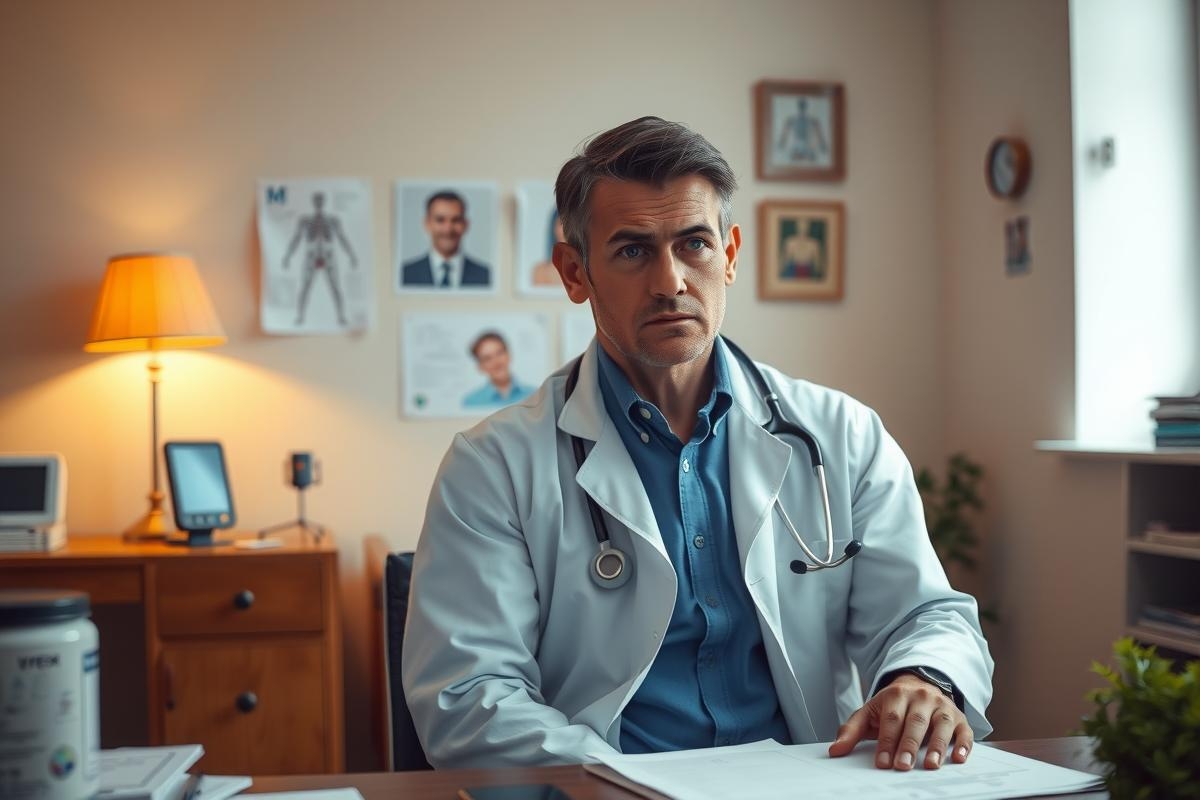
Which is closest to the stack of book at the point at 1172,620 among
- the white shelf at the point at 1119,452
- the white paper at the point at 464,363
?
the white shelf at the point at 1119,452

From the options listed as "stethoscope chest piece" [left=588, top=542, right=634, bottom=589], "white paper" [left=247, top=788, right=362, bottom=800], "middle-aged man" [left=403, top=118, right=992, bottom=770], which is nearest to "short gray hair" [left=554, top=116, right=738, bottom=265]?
"middle-aged man" [left=403, top=118, right=992, bottom=770]

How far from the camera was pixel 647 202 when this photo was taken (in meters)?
1.66

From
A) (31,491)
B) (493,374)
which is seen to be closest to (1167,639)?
(493,374)

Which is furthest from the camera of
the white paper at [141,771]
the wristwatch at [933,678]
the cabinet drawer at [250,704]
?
the cabinet drawer at [250,704]

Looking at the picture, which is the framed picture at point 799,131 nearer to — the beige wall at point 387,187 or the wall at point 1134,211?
the beige wall at point 387,187

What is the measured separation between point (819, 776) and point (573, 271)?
967mm

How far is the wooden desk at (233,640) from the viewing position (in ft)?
9.23

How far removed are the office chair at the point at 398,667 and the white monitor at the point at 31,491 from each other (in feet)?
5.31

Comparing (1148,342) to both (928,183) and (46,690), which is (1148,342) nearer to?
(928,183)

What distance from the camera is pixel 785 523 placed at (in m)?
1.61

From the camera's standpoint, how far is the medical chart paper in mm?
1000

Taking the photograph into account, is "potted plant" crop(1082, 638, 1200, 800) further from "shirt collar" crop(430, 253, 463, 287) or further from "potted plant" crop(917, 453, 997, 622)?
"shirt collar" crop(430, 253, 463, 287)

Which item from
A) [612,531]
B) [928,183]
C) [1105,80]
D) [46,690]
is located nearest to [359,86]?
[928,183]

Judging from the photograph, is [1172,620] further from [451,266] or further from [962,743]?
[451,266]
